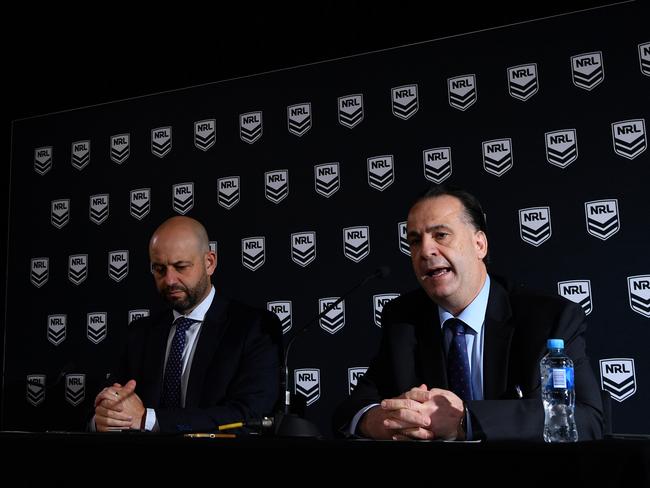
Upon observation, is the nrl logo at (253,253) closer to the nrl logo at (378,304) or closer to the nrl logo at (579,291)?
the nrl logo at (378,304)

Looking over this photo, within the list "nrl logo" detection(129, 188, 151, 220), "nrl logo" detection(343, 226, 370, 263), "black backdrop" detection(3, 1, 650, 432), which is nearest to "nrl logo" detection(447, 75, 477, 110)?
"black backdrop" detection(3, 1, 650, 432)

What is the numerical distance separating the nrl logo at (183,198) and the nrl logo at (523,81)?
2.07 metres

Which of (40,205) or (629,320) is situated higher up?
(40,205)

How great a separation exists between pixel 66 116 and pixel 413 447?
4.40 metres

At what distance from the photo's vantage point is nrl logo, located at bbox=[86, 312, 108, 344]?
446cm

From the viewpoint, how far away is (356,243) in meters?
3.89

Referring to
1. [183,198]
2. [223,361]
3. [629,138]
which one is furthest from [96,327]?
[629,138]

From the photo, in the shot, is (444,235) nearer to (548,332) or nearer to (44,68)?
(548,332)

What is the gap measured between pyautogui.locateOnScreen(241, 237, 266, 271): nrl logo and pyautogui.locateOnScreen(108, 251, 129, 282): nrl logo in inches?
34.1

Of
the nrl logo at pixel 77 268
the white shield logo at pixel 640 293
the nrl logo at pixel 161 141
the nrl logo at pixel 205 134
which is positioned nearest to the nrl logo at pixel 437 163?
the white shield logo at pixel 640 293

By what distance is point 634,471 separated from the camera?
43.1 inches

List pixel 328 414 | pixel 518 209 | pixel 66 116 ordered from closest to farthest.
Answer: pixel 518 209 → pixel 328 414 → pixel 66 116

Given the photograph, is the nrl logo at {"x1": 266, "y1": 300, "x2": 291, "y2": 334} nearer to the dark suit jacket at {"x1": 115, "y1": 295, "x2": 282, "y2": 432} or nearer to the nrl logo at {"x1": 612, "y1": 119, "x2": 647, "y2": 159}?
the dark suit jacket at {"x1": 115, "y1": 295, "x2": 282, "y2": 432}

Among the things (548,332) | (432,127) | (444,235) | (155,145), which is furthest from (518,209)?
(155,145)
